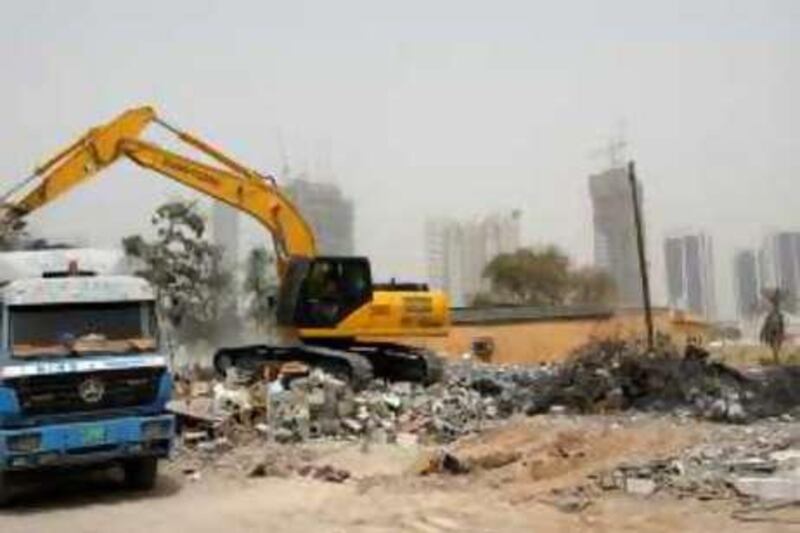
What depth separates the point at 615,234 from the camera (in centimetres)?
9625

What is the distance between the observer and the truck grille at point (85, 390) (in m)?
14.3

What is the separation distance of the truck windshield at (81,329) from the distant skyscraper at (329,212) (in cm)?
5368

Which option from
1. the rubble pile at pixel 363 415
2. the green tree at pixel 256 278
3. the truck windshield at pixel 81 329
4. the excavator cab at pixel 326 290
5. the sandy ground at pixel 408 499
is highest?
the green tree at pixel 256 278

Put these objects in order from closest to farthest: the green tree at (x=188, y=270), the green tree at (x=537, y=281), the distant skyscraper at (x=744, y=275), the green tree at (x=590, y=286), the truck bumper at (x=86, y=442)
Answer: the truck bumper at (x=86, y=442)
the green tree at (x=188, y=270)
the green tree at (x=537, y=281)
the green tree at (x=590, y=286)
the distant skyscraper at (x=744, y=275)

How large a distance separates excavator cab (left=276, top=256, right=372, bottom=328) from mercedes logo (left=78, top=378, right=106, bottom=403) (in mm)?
10544

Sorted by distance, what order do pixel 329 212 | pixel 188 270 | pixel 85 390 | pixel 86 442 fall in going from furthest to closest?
pixel 329 212, pixel 188 270, pixel 85 390, pixel 86 442

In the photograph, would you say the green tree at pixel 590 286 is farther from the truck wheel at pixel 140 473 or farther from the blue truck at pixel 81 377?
the blue truck at pixel 81 377

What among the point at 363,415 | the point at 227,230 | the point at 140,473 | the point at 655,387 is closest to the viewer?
the point at 140,473

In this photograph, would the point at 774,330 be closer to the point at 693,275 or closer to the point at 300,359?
the point at 300,359

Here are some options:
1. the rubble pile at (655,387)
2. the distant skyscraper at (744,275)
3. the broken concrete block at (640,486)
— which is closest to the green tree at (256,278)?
the rubble pile at (655,387)

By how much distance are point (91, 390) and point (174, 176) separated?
11.2 metres

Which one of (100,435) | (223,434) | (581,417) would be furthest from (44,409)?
(581,417)

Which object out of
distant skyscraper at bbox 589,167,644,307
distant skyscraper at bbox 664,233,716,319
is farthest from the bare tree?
distant skyscraper at bbox 664,233,716,319

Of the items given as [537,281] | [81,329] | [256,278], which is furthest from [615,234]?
[81,329]
